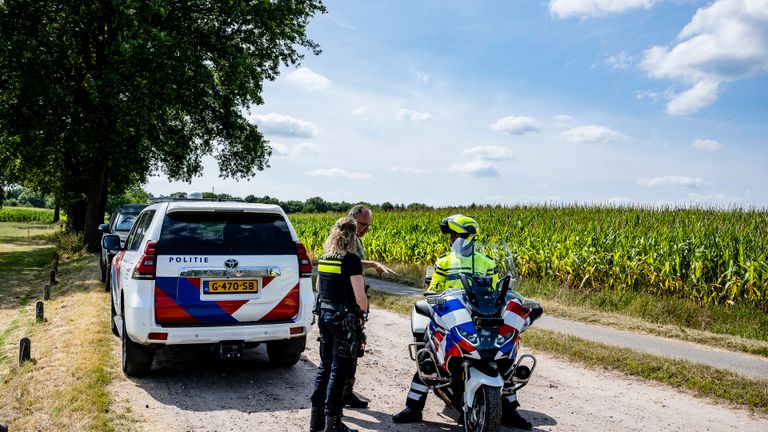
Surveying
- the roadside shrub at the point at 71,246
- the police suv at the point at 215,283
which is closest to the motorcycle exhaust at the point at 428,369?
the police suv at the point at 215,283

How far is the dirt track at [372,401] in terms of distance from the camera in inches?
224

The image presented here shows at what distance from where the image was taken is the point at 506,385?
16.9 feet

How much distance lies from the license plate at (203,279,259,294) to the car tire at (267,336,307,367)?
98 cm

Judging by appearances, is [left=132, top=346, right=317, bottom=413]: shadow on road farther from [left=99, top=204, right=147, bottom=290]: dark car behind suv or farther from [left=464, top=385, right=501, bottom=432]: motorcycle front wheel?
[left=99, top=204, right=147, bottom=290]: dark car behind suv

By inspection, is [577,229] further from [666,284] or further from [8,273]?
[8,273]

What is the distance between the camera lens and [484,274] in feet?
17.2

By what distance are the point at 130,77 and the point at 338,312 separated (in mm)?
20149

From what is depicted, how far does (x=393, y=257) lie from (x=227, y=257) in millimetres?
15736

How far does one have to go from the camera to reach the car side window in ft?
25.1

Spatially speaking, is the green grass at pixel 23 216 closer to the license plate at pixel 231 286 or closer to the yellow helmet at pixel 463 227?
the license plate at pixel 231 286

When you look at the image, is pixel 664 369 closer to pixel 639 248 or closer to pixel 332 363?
pixel 332 363

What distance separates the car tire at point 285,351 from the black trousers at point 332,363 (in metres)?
2.10

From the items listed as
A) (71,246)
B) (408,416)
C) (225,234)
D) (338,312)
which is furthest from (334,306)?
(71,246)

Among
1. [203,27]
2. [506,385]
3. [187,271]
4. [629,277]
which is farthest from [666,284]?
[203,27]
